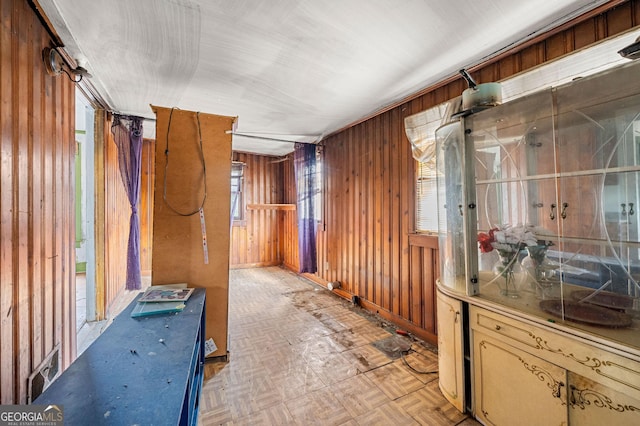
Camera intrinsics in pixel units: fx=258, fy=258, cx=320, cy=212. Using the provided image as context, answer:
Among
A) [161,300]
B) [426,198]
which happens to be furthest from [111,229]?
[426,198]

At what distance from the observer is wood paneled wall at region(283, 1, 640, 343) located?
5.89 feet

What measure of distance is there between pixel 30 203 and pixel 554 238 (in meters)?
3.06

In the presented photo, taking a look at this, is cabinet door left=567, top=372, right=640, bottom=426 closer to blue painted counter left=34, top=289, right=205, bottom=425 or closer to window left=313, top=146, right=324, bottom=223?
blue painted counter left=34, top=289, right=205, bottom=425

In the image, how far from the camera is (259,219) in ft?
19.9

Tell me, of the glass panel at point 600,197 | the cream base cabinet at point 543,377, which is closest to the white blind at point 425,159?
the glass panel at point 600,197

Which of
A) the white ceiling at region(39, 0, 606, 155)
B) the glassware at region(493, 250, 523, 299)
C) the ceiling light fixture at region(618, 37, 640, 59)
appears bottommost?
the glassware at region(493, 250, 523, 299)

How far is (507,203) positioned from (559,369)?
965 mm

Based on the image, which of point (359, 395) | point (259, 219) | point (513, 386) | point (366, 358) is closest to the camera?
point (513, 386)

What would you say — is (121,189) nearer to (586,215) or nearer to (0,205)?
(0,205)

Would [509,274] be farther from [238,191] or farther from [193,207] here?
[238,191]

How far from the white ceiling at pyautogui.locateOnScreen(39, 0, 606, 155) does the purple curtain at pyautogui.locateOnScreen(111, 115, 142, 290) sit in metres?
0.54

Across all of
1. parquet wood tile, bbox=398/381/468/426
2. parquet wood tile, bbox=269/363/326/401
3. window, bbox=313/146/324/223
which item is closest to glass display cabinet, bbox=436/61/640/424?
parquet wood tile, bbox=398/381/468/426

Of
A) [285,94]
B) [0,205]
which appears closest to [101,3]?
[0,205]

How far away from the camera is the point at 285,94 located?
2730mm
